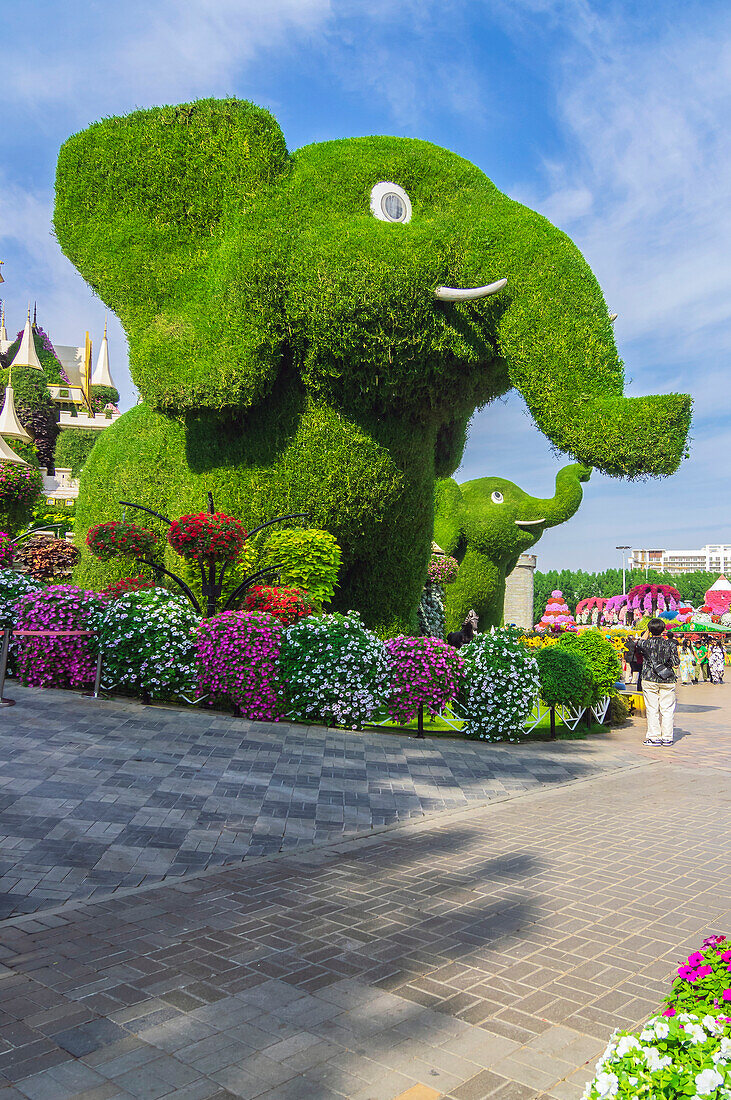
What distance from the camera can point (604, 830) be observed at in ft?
19.1

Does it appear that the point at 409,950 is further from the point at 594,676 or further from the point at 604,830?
the point at 594,676

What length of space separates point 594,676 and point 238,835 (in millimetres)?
7313

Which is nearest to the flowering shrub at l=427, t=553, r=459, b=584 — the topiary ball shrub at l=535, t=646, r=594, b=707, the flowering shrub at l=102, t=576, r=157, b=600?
the topiary ball shrub at l=535, t=646, r=594, b=707

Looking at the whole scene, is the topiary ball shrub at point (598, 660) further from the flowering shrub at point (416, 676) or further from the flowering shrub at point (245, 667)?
the flowering shrub at point (245, 667)

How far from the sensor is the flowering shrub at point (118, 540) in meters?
9.59

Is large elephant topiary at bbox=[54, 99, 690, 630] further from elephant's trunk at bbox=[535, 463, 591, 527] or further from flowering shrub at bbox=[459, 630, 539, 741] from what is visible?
elephant's trunk at bbox=[535, 463, 591, 527]

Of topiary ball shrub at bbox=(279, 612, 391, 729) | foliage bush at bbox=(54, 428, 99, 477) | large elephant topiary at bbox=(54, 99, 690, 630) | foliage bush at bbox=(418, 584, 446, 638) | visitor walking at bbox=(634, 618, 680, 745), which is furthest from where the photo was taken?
foliage bush at bbox=(54, 428, 99, 477)

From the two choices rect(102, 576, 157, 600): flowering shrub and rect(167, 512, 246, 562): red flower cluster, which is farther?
rect(102, 576, 157, 600): flowering shrub

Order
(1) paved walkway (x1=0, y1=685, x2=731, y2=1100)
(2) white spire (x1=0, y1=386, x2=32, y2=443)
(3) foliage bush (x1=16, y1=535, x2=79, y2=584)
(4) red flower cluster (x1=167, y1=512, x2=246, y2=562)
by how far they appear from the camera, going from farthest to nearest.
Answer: (2) white spire (x1=0, y1=386, x2=32, y2=443), (3) foliage bush (x1=16, y1=535, x2=79, y2=584), (4) red flower cluster (x1=167, y1=512, x2=246, y2=562), (1) paved walkway (x1=0, y1=685, x2=731, y2=1100)

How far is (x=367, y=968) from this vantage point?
10.9ft

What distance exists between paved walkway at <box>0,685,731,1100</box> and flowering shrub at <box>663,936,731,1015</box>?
75 cm

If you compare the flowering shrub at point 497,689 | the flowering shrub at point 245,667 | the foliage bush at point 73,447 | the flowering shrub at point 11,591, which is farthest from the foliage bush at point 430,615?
the foliage bush at point 73,447

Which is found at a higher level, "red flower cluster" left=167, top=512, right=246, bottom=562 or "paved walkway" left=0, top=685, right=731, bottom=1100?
"red flower cluster" left=167, top=512, right=246, bottom=562

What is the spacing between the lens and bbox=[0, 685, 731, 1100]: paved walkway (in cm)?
258
